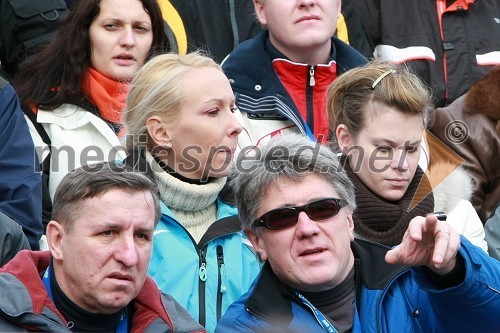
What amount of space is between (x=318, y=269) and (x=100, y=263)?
2.61 ft

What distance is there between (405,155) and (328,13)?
140 centimetres

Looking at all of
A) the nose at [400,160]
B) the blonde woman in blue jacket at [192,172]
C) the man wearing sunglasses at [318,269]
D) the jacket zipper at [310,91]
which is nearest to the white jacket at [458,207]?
the nose at [400,160]

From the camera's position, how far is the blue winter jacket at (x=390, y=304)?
3.61 metres

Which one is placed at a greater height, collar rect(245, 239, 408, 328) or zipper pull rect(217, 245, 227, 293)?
collar rect(245, 239, 408, 328)

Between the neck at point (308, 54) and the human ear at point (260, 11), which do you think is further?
the human ear at point (260, 11)

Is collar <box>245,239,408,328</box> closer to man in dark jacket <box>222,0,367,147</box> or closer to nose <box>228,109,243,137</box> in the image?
nose <box>228,109,243,137</box>

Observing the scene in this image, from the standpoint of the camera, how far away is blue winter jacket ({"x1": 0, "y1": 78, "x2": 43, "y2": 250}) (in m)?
5.08

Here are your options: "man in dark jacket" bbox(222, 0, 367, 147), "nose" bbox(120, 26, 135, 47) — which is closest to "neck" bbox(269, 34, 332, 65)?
"man in dark jacket" bbox(222, 0, 367, 147)

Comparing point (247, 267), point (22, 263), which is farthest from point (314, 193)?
point (22, 263)

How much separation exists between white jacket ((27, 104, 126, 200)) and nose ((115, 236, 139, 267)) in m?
1.59

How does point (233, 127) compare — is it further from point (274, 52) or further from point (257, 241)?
point (274, 52)

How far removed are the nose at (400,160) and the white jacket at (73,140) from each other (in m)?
1.40

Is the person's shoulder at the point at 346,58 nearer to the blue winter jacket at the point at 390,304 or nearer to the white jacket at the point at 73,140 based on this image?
the white jacket at the point at 73,140

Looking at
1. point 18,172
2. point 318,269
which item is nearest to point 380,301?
point 318,269
